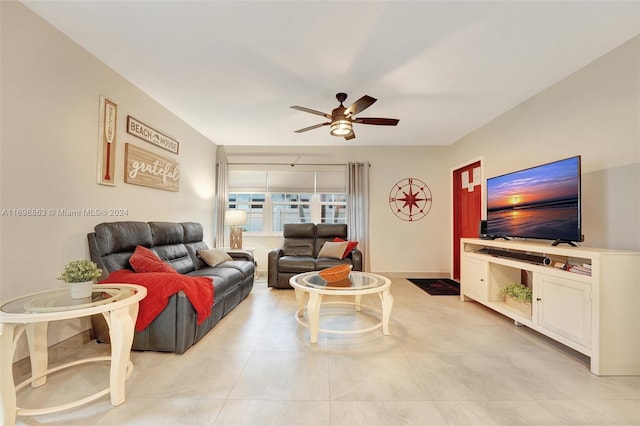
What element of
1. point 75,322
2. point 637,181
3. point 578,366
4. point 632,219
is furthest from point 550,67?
point 75,322

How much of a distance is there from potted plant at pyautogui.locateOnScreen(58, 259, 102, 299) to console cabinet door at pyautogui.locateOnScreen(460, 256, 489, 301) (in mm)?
3635

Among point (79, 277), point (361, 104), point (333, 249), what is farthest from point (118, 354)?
point (333, 249)

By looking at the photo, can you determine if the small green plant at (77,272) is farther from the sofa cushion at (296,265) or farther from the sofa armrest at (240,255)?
the sofa cushion at (296,265)

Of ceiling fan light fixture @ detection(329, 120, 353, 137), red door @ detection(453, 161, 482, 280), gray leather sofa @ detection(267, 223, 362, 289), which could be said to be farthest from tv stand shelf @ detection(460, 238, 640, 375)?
gray leather sofa @ detection(267, 223, 362, 289)

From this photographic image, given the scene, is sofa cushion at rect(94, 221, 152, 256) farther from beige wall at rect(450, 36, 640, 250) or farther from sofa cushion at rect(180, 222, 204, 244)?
beige wall at rect(450, 36, 640, 250)

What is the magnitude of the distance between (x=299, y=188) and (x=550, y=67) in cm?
388

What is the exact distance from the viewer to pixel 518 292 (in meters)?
2.72

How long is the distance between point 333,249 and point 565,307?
281cm

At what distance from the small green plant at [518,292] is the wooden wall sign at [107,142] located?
420 centimetres

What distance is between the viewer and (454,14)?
1812 millimetres

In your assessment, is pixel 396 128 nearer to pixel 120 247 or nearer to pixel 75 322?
pixel 120 247

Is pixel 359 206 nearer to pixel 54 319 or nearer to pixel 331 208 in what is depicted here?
pixel 331 208

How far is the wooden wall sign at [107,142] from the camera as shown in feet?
7.94

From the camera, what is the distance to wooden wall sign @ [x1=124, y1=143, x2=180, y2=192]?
279 centimetres
